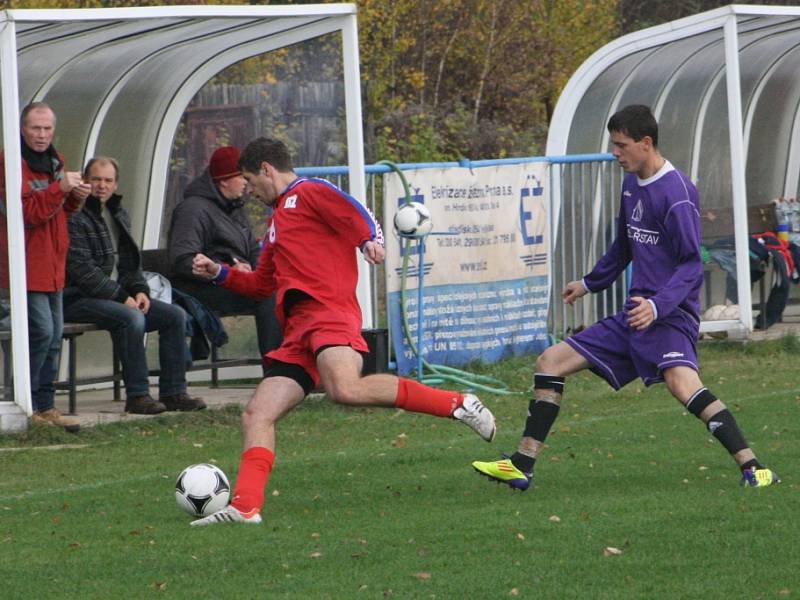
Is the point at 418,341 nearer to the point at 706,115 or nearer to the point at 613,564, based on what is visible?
the point at 706,115

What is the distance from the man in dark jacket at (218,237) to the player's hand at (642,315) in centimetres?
459

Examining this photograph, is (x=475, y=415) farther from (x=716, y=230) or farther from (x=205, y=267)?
(x=716, y=230)

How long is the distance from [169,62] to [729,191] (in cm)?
613

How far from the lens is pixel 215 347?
12695 millimetres

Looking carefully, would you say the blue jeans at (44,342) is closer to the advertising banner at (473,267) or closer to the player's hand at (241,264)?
the player's hand at (241,264)

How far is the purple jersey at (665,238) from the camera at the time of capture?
795cm

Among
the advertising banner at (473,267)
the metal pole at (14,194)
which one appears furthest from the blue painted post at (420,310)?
the metal pole at (14,194)

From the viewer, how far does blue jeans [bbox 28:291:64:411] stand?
417 inches

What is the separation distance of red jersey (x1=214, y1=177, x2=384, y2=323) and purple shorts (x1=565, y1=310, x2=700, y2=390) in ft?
4.15

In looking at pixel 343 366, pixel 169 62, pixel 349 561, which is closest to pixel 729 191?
pixel 169 62

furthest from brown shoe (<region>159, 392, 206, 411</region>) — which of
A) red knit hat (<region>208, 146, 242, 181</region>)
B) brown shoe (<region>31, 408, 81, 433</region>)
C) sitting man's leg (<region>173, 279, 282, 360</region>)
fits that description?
red knit hat (<region>208, 146, 242, 181</region>)

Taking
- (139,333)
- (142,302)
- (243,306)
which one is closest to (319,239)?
(139,333)

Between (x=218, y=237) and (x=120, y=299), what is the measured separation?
43.6 inches

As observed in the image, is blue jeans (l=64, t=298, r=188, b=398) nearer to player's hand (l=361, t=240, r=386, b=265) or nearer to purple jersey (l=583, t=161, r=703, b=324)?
player's hand (l=361, t=240, r=386, b=265)
